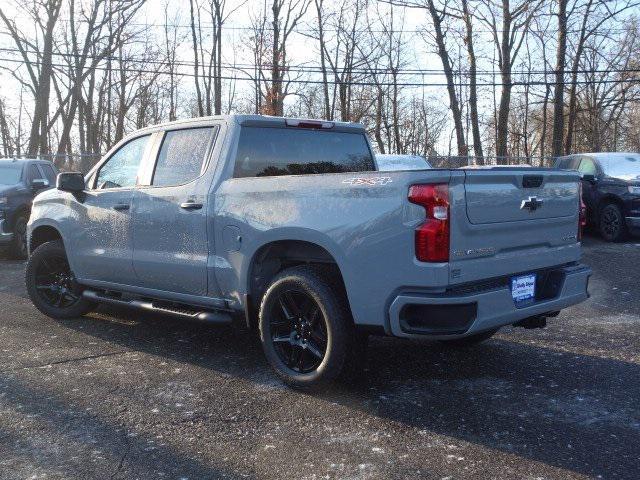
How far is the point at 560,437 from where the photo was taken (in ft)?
12.1

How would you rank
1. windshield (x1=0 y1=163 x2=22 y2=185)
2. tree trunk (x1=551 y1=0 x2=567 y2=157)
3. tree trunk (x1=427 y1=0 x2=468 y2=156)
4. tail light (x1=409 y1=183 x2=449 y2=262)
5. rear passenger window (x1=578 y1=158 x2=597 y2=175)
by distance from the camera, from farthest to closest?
tree trunk (x1=427 y1=0 x2=468 y2=156) → tree trunk (x1=551 y1=0 x2=567 y2=157) → rear passenger window (x1=578 y1=158 x2=597 y2=175) → windshield (x1=0 y1=163 x2=22 y2=185) → tail light (x1=409 y1=183 x2=449 y2=262)

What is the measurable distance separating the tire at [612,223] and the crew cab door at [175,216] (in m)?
10.4

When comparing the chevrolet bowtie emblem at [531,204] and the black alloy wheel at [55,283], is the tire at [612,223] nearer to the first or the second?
the chevrolet bowtie emblem at [531,204]

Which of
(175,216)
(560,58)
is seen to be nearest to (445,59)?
(560,58)

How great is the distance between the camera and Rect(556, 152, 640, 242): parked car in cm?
1288

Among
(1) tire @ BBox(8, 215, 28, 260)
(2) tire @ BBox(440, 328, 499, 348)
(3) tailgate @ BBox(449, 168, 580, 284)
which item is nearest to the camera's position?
(3) tailgate @ BBox(449, 168, 580, 284)

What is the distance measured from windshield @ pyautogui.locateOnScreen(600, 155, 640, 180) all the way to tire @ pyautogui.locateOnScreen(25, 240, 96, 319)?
35.3 ft

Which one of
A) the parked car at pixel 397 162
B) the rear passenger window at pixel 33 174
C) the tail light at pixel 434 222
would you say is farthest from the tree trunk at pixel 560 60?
Result: the tail light at pixel 434 222

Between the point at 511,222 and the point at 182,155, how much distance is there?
2.69 m

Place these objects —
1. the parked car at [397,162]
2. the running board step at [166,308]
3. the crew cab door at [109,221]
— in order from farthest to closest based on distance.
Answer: the parked car at [397,162] < the crew cab door at [109,221] < the running board step at [166,308]

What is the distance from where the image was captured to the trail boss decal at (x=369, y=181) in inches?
152

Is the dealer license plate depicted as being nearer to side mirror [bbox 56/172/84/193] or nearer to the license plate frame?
the license plate frame

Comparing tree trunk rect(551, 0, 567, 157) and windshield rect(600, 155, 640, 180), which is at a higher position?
tree trunk rect(551, 0, 567, 157)

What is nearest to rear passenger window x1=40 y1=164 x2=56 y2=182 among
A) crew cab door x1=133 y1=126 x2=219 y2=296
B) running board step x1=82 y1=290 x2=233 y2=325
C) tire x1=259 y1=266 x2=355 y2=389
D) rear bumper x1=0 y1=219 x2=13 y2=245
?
rear bumper x1=0 y1=219 x2=13 y2=245
